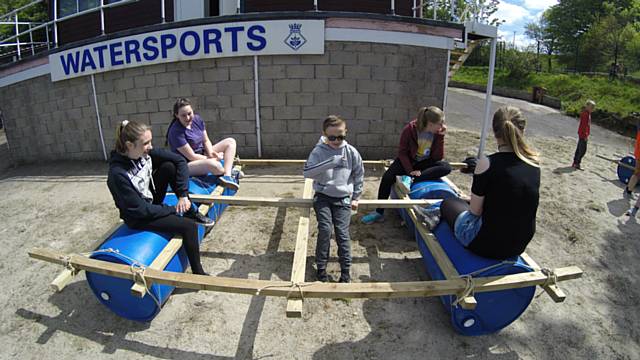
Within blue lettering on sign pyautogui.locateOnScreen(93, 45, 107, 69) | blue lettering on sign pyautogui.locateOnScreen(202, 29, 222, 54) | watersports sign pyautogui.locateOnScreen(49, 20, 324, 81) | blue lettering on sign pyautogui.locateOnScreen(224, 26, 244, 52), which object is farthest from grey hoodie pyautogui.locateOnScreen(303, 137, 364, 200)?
blue lettering on sign pyautogui.locateOnScreen(93, 45, 107, 69)

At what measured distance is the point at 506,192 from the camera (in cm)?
250

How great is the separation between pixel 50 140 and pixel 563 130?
1546cm

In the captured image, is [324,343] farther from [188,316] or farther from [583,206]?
[583,206]

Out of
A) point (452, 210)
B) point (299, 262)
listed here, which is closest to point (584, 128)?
point (452, 210)

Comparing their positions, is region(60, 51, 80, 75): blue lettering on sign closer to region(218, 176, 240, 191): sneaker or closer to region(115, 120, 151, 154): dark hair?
region(218, 176, 240, 191): sneaker

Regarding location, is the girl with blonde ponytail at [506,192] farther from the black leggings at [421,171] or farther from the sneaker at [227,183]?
the sneaker at [227,183]

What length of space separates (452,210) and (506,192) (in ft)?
2.57

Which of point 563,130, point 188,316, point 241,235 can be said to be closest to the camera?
point 188,316

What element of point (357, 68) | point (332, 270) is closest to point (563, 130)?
point (357, 68)

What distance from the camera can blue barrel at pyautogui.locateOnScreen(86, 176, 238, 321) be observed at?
2900 millimetres

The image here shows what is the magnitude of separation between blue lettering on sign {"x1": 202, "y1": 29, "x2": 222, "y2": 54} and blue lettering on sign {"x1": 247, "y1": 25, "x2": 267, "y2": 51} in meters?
→ 0.59

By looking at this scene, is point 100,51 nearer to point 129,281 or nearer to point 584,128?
point 129,281

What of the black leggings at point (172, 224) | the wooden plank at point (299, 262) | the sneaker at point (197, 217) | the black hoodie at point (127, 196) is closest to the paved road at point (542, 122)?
the wooden plank at point (299, 262)

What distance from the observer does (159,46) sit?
23.3ft
